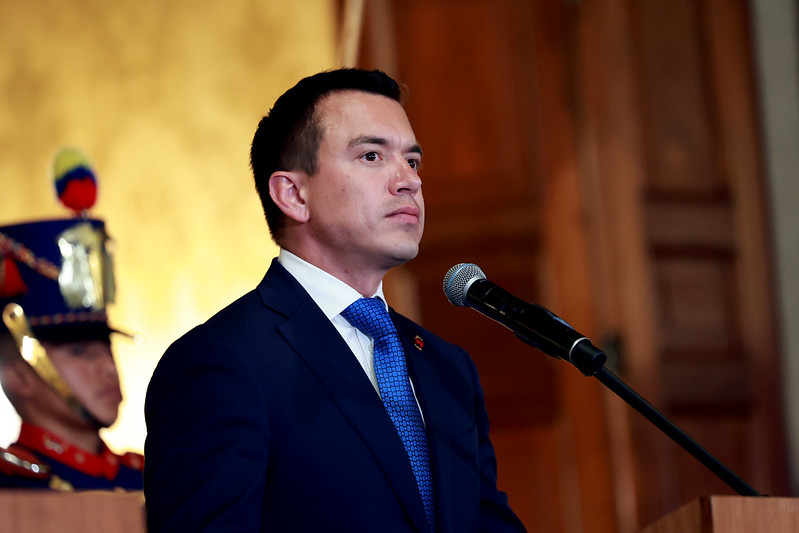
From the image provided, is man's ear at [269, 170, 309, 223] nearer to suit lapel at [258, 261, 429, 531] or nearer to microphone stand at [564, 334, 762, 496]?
suit lapel at [258, 261, 429, 531]

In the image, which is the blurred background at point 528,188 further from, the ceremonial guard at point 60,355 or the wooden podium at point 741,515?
the wooden podium at point 741,515

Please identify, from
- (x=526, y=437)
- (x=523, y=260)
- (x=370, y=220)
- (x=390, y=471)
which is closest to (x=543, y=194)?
(x=523, y=260)

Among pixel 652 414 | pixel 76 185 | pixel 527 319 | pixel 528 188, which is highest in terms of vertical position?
pixel 528 188

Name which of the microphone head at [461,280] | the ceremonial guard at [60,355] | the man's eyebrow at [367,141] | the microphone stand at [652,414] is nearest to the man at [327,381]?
the man's eyebrow at [367,141]

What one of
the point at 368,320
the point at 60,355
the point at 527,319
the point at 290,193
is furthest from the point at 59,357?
the point at 527,319

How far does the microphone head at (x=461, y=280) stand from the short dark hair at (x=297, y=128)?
314mm

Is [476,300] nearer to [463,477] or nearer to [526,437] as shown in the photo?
[463,477]

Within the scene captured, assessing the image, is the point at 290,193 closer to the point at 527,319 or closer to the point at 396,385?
the point at 396,385

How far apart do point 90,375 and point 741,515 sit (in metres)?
1.38

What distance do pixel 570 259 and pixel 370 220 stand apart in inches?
72.8

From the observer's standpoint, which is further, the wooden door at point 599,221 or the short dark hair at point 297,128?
the wooden door at point 599,221

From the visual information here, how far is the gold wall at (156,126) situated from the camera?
3137mm

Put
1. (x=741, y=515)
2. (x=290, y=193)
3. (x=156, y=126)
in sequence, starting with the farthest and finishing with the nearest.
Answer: (x=156, y=126) < (x=290, y=193) < (x=741, y=515)

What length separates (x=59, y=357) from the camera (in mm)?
2193
